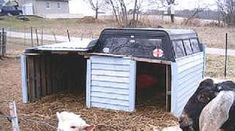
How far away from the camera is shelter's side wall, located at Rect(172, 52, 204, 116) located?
20.8 feet

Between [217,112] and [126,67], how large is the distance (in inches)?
164

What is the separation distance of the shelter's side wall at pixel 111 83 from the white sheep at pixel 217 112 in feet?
13.2

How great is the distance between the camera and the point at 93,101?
7031 millimetres

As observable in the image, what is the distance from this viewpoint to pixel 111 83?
680 centimetres

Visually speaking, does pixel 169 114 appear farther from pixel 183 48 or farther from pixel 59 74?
pixel 59 74

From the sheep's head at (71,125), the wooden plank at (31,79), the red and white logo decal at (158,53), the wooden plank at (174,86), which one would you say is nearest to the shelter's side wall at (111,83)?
the red and white logo decal at (158,53)

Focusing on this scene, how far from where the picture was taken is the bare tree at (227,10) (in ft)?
99.9

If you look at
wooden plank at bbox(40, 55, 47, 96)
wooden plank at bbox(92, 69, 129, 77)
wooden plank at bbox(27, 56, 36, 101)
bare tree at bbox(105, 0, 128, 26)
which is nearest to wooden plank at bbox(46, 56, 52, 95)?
wooden plank at bbox(40, 55, 47, 96)

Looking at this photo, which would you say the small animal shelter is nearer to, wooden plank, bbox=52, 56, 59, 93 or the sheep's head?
wooden plank, bbox=52, 56, 59, 93

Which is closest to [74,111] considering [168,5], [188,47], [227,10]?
[188,47]

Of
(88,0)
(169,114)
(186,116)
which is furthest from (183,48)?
(88,0)

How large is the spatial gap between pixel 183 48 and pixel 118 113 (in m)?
1.66

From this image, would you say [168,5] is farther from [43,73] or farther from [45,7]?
[43,73]

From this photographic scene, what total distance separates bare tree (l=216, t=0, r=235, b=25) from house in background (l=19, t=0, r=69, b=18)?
25.0 metres
